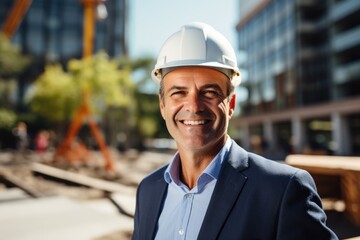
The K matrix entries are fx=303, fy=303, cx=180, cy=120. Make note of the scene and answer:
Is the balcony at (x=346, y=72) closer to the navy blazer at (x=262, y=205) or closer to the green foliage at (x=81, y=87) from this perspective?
the green foliage at (x=81, y=87)

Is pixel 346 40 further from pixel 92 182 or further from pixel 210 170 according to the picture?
pixel 210 170

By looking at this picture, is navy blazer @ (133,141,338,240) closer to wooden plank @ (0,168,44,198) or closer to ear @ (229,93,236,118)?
ear @ (229,93,236,118)

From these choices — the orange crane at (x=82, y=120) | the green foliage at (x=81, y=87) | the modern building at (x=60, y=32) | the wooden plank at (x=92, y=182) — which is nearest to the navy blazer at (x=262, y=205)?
the wooden plank at (x=92, y=182)

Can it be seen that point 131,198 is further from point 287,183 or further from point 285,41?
point 285,41

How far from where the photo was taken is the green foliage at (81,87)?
1930 cm

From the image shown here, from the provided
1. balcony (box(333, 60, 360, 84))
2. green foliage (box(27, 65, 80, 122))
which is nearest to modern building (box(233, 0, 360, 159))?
balcony (box(333, 60, 360, 84))

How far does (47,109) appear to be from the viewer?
26.7m

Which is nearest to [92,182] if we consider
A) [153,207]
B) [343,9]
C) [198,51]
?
[153,207]

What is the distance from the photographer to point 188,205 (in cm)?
171

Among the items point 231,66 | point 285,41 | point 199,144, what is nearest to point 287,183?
point 199,144

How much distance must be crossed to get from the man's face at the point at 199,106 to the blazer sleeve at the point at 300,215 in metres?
0.51

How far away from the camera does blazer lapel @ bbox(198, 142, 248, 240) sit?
1.51 meters

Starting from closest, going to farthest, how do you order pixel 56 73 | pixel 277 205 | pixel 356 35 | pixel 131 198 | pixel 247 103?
pixel 277 205 → pixel 131 198 → pixel 356 35 → pixel 56 73 → pixel 247 103

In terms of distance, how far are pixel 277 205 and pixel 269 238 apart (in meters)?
0.16
